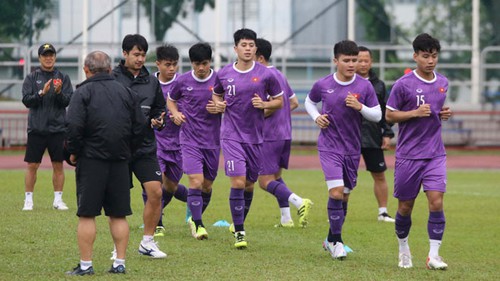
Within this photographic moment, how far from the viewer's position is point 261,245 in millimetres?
13781

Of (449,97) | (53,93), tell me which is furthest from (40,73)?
(449,97)

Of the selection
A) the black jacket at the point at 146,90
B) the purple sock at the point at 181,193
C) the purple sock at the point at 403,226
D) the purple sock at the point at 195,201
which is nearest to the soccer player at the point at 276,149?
the purple sock at the point at 181,193

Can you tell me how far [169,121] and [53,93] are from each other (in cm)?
291

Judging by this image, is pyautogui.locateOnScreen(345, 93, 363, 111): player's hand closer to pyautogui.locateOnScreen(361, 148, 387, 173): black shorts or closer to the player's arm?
the player's arm

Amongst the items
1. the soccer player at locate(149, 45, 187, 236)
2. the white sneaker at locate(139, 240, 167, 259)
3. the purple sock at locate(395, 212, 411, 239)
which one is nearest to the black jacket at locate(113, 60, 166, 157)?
the white sneaker at locate(139, 240, 167, 259)

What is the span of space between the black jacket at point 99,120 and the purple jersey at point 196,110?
383 centimetres

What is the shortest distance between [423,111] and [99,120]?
3.35m

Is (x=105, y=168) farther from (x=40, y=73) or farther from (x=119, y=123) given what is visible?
(x=40, y=73)

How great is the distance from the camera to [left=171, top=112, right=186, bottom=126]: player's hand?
1437 centimetres

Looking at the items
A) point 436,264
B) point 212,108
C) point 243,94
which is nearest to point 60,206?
point 212,108

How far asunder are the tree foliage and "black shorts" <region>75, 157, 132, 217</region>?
25985 mm

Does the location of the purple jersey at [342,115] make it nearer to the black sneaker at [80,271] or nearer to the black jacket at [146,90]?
the black jacket at [146,90]

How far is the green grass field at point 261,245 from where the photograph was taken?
11.4 metres

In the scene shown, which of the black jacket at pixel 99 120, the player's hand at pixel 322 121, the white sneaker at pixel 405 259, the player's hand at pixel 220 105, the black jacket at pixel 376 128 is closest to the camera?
the black jacket at pixel 99 120
